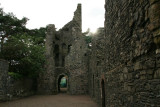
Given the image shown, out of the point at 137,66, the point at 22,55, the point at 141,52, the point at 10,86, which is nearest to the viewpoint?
the point at 141,52

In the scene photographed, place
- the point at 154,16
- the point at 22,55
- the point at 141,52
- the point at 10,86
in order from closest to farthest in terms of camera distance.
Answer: the point at 154,16 → the point at 141,52 → the point at 10,86 → the point at 22,55

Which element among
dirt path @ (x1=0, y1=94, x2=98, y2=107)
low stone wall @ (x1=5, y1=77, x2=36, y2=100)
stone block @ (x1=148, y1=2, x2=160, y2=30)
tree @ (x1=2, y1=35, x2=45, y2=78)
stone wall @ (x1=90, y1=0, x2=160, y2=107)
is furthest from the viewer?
tree @ (x1=2, y1=35, x2=45, y2=78)

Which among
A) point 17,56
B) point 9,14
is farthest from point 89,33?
point 17,56

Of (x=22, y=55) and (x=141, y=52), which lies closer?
(x=141, y=52)

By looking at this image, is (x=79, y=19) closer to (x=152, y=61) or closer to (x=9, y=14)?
(x=9, y=14)

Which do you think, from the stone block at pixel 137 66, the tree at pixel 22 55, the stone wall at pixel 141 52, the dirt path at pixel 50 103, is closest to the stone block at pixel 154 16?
the stone wall at pixel 141 52

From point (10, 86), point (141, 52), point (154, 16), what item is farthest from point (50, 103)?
point (154, 16)

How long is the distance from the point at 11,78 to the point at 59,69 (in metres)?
9.17

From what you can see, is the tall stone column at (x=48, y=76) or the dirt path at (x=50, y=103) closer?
the dirt path at (x=50, y=103)

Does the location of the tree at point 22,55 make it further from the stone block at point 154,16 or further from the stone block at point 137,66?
the stone block at point 154,16

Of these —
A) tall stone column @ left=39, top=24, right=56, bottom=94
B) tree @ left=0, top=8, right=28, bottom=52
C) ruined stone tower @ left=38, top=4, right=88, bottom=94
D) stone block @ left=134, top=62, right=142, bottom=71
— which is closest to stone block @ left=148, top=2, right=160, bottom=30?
stone block @ left=134, top=62, right=142, bottom=71

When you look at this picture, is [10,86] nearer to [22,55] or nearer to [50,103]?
[22,55]

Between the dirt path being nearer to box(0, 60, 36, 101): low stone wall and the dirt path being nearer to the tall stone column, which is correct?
box(0, 60, 36, 101): low stone wall

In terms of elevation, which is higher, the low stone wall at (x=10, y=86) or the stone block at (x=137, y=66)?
the stone block at (x=137, y=66)
